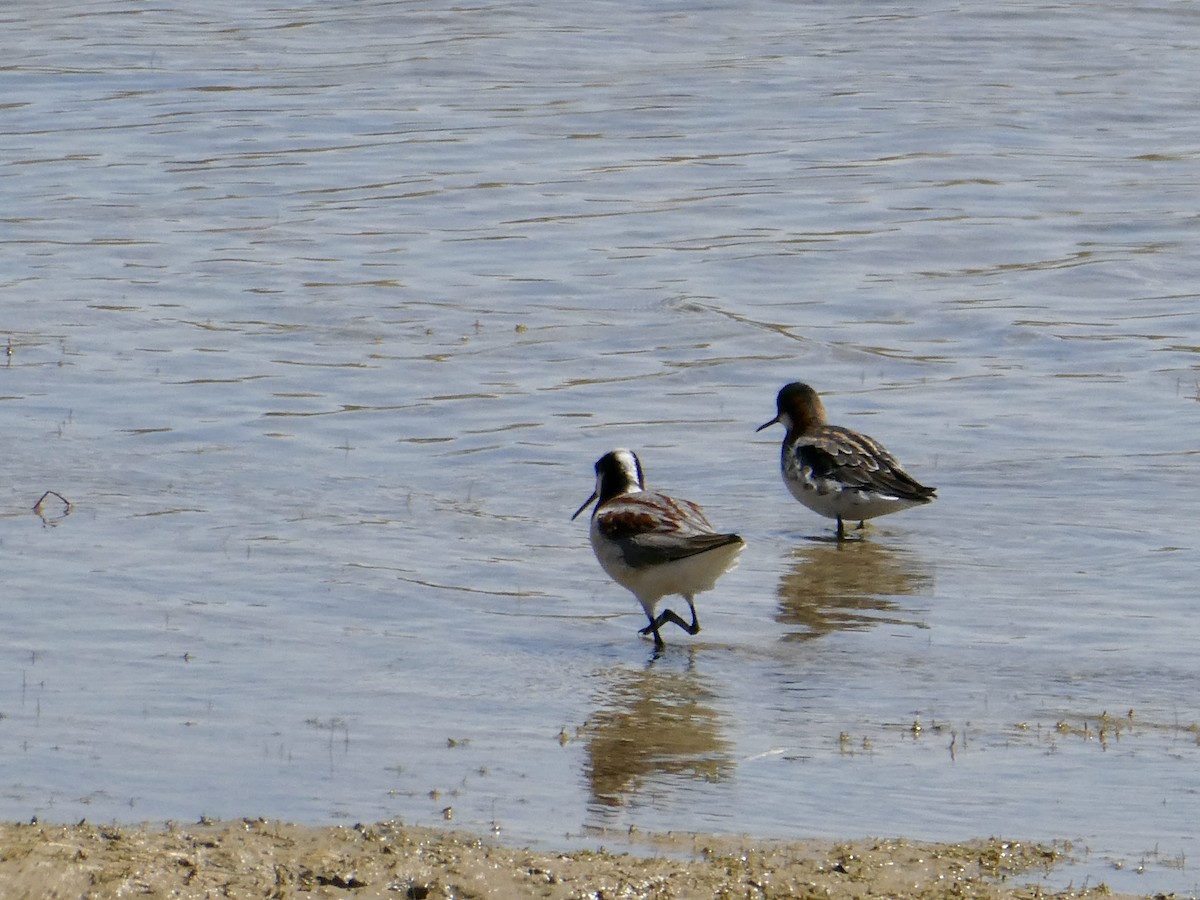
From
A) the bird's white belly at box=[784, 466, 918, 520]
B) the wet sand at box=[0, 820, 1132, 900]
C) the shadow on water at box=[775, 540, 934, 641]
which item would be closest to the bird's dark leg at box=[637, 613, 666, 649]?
the shadow on water at box=[775, 540, 934, 641]

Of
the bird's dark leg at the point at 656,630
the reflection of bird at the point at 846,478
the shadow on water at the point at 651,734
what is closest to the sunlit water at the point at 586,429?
the shadow on water at the point at 651,734

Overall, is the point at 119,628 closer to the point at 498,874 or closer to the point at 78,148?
the point at 498,874

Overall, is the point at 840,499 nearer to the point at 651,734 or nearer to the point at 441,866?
the point at 651,734

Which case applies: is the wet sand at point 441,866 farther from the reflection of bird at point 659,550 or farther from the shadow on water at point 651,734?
the reflection of bird at point 659,550

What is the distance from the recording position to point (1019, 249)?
19656 mm

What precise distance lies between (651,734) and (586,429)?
5.85m

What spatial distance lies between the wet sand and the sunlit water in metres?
0.36

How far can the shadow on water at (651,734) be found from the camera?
25.4ft

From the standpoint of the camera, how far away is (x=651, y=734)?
8.41m

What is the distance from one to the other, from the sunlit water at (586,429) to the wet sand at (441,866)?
355 mm

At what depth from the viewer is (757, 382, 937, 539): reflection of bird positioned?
12000 mm

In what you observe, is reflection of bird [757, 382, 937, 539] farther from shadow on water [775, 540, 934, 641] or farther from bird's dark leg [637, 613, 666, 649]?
bird's dark leg [637, 613, 666, 649]

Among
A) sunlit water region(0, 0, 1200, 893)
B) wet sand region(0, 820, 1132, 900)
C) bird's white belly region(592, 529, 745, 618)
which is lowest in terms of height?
sunlit water region(0, 0, 1200, 893)

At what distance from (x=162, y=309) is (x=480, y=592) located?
7.37 metres
